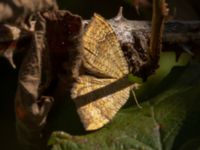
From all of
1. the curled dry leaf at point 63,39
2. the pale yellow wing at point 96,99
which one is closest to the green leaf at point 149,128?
the pale yellow wing at point 96,99

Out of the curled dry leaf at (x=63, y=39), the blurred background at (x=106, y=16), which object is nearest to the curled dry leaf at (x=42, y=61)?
the curled dry leaf at (x=63, y=39)

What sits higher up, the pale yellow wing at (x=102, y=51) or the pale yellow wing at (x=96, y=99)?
the pale yellow wing at (x=102, y=51)

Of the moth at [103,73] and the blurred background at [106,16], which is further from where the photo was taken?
the blurred background at [106,16]

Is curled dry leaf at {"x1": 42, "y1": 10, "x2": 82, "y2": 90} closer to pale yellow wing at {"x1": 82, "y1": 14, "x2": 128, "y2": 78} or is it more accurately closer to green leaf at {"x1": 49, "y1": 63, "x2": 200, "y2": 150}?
pale yellow wing at {"x1": 82, "y1": 14, "x2": 128, "y2": 78}

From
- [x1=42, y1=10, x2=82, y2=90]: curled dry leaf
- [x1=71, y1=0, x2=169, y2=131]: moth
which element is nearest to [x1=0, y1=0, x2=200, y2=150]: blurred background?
[x1=71, y1=0, x2=169, y2=131]: moth

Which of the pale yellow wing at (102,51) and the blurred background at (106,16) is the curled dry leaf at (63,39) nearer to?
the pale yellow wing at (102,51)
